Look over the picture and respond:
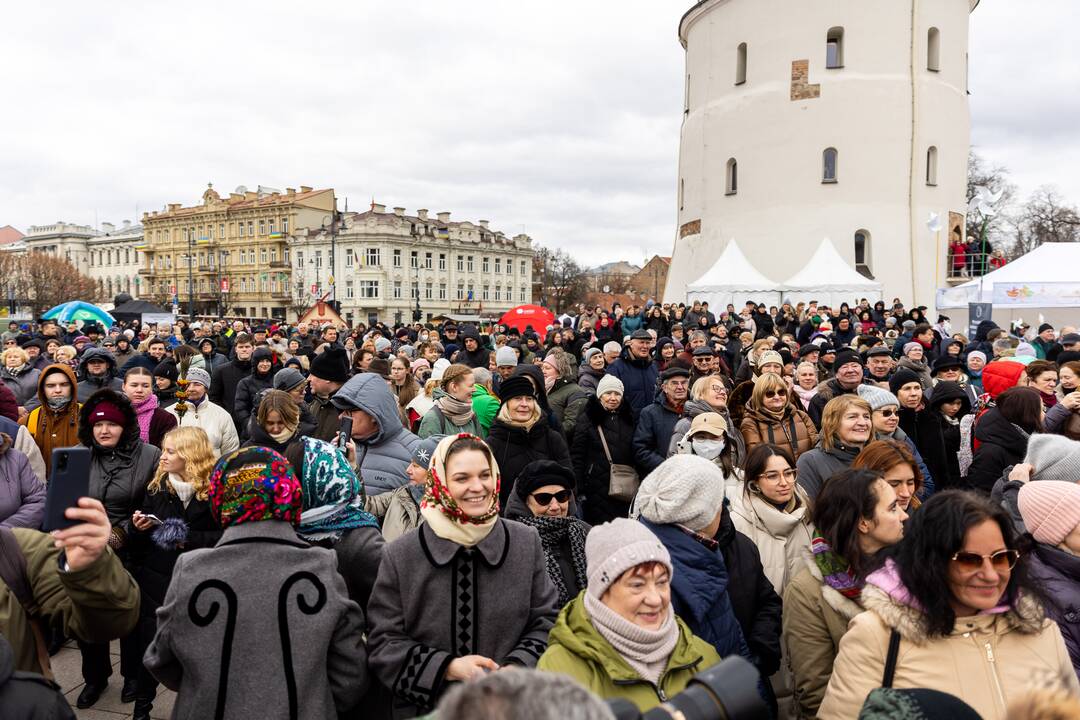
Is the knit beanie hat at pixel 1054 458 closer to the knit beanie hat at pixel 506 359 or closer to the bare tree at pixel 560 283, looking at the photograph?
the knit beanie hat at pixel 506 359

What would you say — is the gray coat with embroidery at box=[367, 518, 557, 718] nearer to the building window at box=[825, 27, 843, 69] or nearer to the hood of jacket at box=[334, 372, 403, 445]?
the hood of jacket at box=[334, 372, 403, 445]

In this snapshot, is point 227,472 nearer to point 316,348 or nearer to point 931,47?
point 316,348

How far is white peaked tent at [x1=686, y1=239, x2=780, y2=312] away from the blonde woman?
20.9 m

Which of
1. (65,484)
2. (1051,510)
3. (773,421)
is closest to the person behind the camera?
(65,484)

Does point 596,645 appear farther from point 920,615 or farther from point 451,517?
Result: point 920,615

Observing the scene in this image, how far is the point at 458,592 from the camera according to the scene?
109 inches

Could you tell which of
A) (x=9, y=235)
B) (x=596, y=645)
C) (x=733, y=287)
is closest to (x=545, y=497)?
(x=596, y=645)

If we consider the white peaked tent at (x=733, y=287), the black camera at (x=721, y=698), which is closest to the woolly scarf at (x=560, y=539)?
the black camera at (x=721, y=698)

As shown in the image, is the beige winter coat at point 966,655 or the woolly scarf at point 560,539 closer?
the beige winter coat at point 966,655

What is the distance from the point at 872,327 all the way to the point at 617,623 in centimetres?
1400

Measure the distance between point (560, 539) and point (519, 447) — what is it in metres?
1.79

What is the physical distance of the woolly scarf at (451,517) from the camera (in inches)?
110

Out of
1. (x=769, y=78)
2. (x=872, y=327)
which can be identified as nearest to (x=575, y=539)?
(x=872, y=327)

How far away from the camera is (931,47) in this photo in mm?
30906
